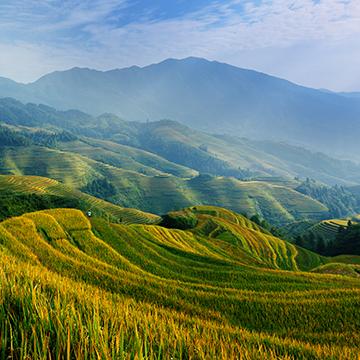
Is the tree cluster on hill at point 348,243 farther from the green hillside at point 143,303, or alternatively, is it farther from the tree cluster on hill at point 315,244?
the green hillside at point 143,303

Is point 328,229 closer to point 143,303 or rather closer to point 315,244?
point 315,244

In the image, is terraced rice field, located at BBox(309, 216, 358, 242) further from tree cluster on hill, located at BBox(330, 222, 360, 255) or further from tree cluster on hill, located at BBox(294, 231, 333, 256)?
tree cluster on hill, located at BBox(330, 222, 360, 255)

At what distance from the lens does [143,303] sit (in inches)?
420

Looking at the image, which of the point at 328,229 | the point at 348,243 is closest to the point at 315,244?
the point at 348,243

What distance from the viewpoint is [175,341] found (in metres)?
4.59

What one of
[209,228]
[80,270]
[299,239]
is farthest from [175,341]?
[299,239]

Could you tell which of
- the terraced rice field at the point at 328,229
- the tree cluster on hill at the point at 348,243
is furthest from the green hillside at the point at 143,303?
the terraced rice field at the point at 328,229

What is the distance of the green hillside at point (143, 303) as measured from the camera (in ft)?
13.8

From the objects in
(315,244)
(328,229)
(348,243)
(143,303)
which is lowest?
(328,229)

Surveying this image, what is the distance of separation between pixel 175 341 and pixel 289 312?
34.3ft

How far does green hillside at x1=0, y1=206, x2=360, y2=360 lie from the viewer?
4.21 metres

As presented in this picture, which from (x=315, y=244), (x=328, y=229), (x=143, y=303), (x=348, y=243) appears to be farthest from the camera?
(x=328, y=229)

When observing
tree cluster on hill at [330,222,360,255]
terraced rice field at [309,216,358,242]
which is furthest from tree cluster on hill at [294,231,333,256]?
terraced rice field at [309,216,358,242]

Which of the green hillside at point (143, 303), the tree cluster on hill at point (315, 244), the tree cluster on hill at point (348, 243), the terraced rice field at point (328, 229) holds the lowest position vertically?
the terraced rice field at point (328, 229)
